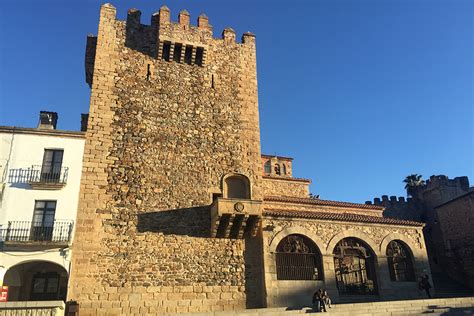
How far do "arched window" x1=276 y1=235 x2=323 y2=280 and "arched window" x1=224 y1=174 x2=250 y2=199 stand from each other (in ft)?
9.90

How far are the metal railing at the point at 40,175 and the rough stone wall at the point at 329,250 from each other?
9.38 metres

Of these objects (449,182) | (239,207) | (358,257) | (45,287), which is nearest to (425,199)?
(449,182)

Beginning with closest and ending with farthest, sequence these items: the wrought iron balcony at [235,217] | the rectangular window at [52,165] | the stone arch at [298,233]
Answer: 1. the rectangular window at [52,165]
2. the wrought iron balcony at [235,217]
3. the stone arch at [298,233]

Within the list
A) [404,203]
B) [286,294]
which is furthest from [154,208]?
A: [404,203]

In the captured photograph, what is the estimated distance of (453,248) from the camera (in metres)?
28.4

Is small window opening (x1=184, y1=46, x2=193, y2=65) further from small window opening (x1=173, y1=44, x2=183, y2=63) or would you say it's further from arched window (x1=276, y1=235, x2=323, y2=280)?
arched window (x1=276, y1=235, x2=323, y2=280)

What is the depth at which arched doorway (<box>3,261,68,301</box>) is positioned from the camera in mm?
16234

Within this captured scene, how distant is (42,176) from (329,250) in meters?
13.8

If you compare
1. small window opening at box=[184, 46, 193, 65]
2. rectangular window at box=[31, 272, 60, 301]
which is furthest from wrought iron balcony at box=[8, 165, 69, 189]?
small window opening at box=[184, 46, 193, 65]

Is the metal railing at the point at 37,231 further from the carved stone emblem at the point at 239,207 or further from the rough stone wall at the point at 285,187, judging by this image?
the rough stone wall at the point at 285,187

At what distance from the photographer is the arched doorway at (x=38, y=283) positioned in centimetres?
1623

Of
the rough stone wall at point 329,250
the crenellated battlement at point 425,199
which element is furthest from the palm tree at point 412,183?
the rough stone wall at point 329,250

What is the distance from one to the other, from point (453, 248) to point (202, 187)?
22.0m

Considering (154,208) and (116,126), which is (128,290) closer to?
(154,208)
